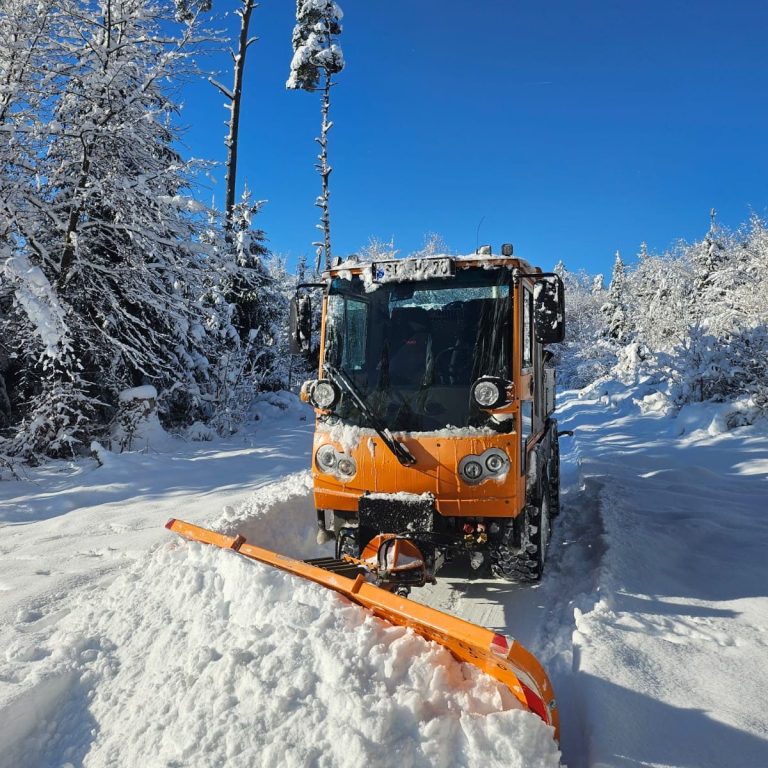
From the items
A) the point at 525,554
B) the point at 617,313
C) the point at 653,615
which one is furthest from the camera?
the point at 617,313

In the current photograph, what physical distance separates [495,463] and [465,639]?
191 centimetres

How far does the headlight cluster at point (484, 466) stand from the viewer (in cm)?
409

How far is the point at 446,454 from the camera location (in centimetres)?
415

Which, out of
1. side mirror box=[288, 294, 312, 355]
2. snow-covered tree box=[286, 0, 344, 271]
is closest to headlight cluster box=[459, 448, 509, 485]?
side mirror box=[288, 294, 312, 355]

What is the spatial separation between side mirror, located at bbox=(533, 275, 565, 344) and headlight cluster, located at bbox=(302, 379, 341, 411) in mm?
1689

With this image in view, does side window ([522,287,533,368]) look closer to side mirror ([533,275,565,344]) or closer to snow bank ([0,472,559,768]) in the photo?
side mirror ([533,275,565,344])

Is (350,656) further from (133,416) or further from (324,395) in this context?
(133,416)

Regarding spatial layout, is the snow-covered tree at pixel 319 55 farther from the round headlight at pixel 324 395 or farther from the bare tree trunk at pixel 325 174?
the round headlight at pixel 324 395

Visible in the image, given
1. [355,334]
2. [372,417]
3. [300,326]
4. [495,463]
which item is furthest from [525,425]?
[300,326]

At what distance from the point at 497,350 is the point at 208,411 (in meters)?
10.9

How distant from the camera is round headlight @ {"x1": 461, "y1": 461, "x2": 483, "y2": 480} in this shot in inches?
161

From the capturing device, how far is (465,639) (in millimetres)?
2318

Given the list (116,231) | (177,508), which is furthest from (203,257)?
(177,508)

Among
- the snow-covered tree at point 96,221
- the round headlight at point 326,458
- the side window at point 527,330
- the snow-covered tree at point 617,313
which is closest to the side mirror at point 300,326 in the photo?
the round headlight at point 326,458
